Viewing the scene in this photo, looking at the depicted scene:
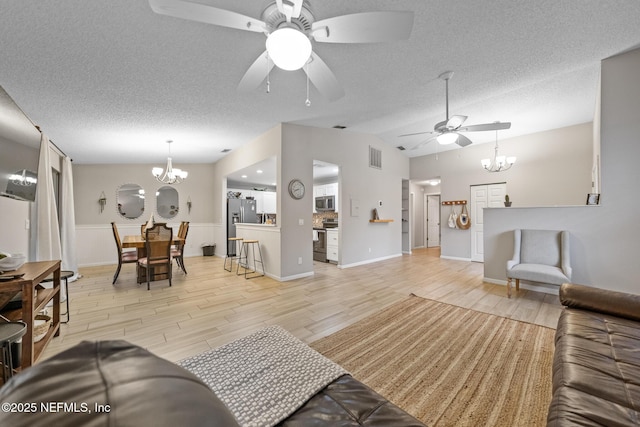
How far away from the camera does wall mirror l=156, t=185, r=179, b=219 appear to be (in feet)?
21.8

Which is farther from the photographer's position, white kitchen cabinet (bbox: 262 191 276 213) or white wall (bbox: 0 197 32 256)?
white kitchen cabinet (bbox: 262 191 276 213)

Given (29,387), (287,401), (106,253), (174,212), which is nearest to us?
(29,387)

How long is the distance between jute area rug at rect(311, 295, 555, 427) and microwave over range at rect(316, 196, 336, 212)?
438cm

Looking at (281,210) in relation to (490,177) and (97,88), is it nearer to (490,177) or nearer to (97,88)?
(97,88)

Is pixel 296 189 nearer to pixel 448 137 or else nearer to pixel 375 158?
pixel 448 137

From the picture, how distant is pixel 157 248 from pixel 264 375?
147 inches

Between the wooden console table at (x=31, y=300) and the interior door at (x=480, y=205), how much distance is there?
7.37 meters

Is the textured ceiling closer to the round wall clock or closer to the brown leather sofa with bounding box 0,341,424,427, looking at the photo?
the round wall clock

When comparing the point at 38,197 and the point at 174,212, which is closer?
the point at 38,197

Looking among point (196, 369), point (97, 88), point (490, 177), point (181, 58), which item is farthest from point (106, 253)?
point (490, 177)

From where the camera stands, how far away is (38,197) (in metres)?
3.04

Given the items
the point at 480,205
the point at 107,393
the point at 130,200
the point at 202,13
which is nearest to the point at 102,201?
the point at 130,200

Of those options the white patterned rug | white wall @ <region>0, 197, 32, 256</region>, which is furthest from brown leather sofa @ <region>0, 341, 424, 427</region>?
white wall @ <region>0, 197, 32, 256</region>

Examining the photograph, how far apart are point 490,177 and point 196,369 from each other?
7.02 meters
